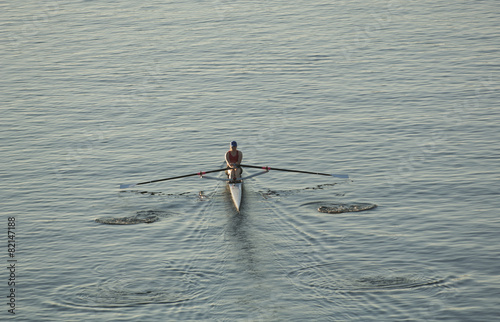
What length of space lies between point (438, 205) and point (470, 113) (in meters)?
18.1

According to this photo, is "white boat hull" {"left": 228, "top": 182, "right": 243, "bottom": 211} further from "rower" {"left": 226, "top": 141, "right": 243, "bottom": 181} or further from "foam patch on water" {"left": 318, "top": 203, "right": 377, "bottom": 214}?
"foam patch on water" {"left": 318, "top": 203, "right": 377, "bottom": 214}

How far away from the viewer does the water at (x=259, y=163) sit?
30.4 m

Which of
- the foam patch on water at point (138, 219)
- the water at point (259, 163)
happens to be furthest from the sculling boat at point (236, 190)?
the foam patch on water at point (138, 219)

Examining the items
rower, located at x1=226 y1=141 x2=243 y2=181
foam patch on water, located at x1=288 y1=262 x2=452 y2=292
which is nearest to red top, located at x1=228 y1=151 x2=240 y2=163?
rower, located at x1=226 y1=141 x2=243 y2=181

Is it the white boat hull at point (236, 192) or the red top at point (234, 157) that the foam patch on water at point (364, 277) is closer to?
the white boat hull at point (236, 192)

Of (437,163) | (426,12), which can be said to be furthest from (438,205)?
(426,12)

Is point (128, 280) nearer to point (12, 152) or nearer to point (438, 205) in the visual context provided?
point (438, 205)

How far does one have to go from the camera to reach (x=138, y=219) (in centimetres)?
3869

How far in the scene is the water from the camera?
30391 millimetres

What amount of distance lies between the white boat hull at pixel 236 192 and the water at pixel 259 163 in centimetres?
48

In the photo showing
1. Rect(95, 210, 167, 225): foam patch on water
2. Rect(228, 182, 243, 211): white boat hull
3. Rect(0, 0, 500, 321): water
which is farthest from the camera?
Rect(228, 182, 243, 211): white boat hull

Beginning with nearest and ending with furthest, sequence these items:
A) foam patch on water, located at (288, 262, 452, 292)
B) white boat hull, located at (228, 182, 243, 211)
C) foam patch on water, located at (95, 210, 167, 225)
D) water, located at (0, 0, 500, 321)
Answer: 1. foam patch on water, located at (288, 262, 452, 292)
2. water, located at (0, 0, 500, 321)
3. foam patch on water, located at (95, 210, 167, 225)
4. white boat hull, located at (228, 182, 243, 211)

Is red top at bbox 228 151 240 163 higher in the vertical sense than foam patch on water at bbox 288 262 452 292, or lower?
higher

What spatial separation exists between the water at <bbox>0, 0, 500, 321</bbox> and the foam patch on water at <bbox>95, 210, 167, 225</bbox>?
0.13 metres
